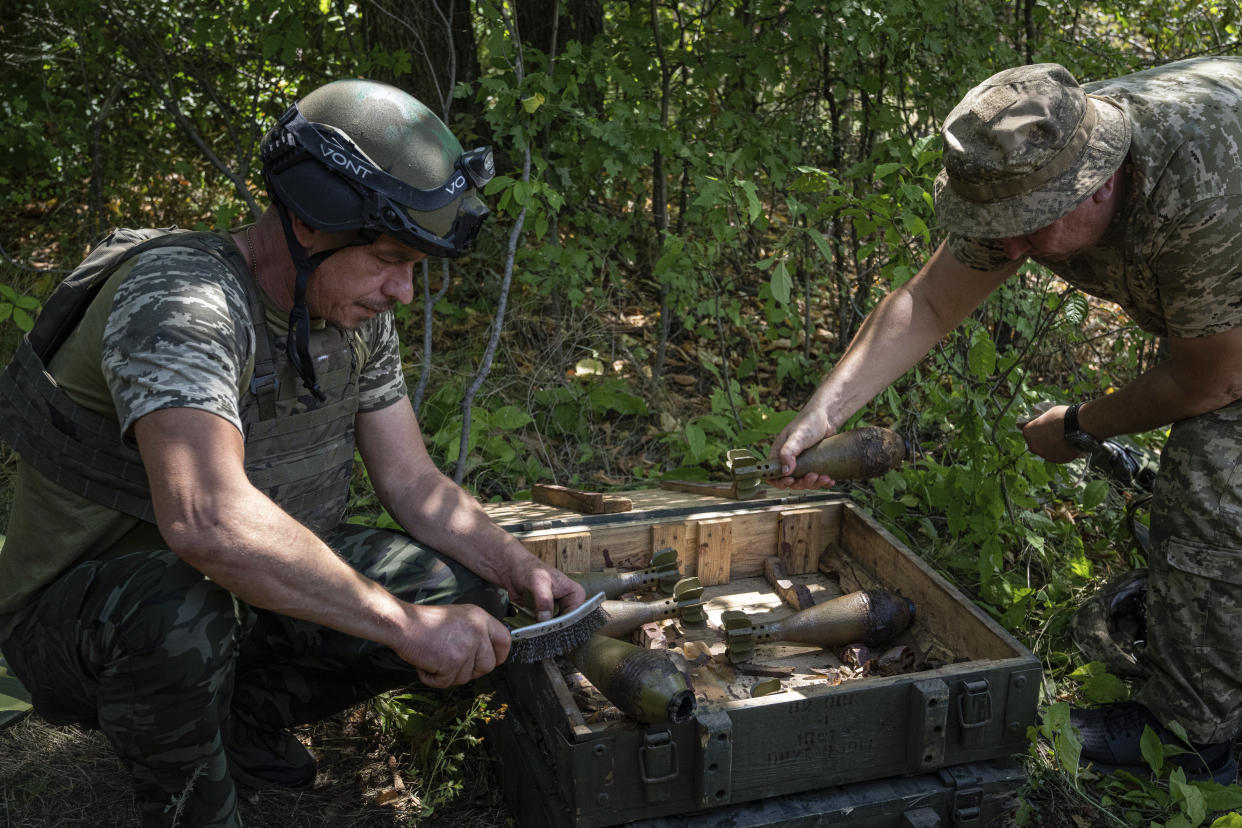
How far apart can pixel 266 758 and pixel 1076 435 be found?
2.79m

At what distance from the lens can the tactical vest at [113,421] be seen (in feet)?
8.46

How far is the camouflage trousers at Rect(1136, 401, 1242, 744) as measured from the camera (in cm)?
305

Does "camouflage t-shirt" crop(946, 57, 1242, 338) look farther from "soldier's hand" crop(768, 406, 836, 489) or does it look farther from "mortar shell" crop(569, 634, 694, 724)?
"mortar shell" crop(569, 634, 694, 724)

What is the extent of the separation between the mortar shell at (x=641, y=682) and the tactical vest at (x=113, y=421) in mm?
983

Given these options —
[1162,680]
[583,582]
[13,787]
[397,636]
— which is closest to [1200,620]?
[1162,680]

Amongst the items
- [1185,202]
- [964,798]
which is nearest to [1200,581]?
[964,798]

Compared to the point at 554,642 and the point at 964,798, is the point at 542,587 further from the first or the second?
the point at 964,798

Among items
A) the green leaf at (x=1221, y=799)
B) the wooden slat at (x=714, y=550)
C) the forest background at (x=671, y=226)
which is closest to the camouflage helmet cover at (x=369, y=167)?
the forest background at (x=671, y=226)

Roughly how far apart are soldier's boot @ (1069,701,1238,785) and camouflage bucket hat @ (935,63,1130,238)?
61.3 inches

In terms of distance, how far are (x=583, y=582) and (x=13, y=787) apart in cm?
179

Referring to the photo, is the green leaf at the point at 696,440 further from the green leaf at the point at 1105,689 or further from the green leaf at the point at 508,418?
the green leaf at the point at 1105,689

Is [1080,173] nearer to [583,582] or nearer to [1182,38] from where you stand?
[583,582]

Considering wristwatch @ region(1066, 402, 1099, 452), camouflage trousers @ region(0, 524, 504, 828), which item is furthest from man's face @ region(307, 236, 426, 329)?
wristwatch @ region(1066, 402, 1099, 452)

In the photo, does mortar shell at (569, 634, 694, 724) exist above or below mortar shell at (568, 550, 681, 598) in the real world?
above
